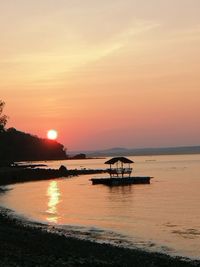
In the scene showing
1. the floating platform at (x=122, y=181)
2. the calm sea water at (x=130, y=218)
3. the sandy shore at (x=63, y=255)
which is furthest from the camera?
the floating platform at (x=122, y=181)

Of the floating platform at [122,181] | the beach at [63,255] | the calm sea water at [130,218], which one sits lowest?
the calm sea water at [130,218]

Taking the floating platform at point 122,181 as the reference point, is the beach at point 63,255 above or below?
below

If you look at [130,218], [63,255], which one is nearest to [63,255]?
[63,255]

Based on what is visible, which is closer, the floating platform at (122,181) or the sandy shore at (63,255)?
the sandy shore at (63,255)

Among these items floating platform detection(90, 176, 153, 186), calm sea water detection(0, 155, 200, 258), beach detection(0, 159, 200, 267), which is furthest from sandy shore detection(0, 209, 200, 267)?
floating platform detection(90, 176, 153, 186)

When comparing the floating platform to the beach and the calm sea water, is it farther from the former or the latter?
the beach

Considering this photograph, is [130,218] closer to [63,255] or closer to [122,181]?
[63,255]

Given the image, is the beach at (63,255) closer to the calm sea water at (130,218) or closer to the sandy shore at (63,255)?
the sandy shore at (63,255)

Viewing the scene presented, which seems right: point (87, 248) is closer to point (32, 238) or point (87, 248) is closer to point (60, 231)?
point (32, 238)

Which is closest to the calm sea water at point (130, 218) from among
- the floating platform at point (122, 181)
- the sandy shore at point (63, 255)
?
the sandy shore at point (63, 255)

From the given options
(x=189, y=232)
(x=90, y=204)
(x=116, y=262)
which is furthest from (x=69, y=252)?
(x=90, y=204)

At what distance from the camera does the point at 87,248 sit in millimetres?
24609

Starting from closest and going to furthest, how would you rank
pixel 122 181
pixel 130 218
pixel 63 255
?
pixel 63 255, pixel 130 218, pixel 122 181

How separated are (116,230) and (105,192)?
1649 inches
